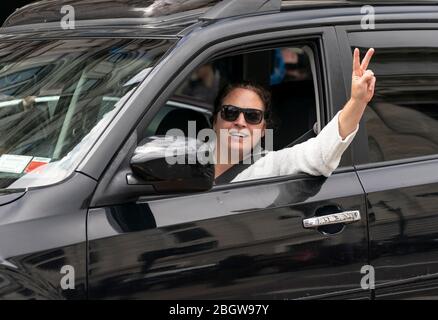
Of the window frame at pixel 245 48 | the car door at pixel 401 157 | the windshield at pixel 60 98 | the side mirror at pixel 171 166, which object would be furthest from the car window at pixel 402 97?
the windshield at pixel 60 98

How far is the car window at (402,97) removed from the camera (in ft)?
11.5

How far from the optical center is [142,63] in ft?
10.2

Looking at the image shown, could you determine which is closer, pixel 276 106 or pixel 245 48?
pixel 245 48

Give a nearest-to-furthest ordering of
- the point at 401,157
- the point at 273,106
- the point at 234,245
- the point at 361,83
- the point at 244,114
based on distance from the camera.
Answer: the point at 234,245 → the point at 361,83 → the point at 401,157 → the point at 244,114 → the point at 273,106

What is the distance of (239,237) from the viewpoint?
9.96ft

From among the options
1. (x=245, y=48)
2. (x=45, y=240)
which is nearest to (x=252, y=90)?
(x=245, y=48)

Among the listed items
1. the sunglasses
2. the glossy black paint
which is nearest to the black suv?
the glossy black paint

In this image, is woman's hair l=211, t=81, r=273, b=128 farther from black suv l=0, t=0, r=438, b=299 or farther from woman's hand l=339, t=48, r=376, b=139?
woman's hand l=339, t=48, r=376, b=139

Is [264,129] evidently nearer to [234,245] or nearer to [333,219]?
[333,219]

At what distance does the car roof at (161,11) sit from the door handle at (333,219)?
0.80m

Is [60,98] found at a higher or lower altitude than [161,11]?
lower

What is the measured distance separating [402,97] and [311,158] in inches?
21.6

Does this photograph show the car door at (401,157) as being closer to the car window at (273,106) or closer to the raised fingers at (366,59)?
the raised fingers at (366,59)

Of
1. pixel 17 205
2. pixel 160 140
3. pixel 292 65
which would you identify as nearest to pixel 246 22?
pixel 160 140
